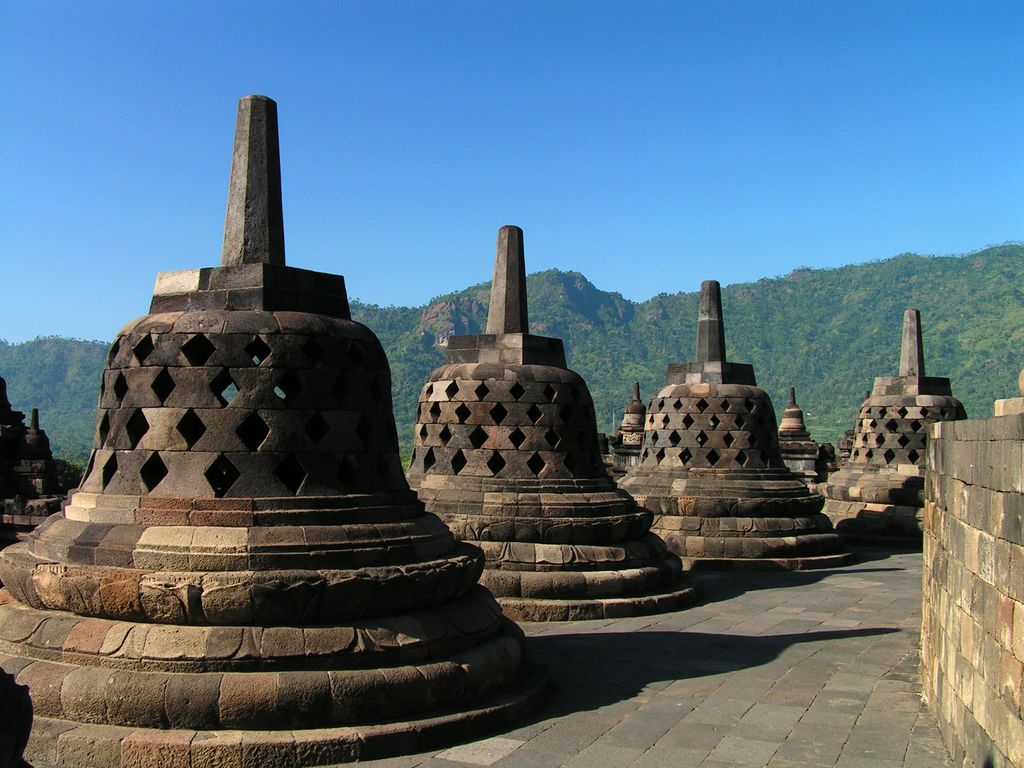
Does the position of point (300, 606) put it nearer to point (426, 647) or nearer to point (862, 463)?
point (426, 647)

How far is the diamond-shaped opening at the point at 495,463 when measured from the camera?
10.5 meters

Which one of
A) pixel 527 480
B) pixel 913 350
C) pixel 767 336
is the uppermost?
pixel 767 336

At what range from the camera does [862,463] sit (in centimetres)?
1709

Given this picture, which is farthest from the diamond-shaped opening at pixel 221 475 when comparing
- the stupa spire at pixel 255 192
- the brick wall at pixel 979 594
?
the brick wall at pixel 979 594

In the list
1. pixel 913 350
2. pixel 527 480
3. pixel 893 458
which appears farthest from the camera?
pixel 913 350

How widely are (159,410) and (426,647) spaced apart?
2.09 m

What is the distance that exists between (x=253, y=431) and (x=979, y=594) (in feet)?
13.0

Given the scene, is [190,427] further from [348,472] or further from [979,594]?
[979,594]

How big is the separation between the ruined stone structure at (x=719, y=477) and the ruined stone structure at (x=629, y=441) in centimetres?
688

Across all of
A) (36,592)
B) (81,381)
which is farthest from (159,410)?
(81,381)

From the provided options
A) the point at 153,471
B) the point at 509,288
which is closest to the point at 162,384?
the point at 153,471

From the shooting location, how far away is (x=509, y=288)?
436 inches

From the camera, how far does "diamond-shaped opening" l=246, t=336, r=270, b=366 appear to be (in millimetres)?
6086

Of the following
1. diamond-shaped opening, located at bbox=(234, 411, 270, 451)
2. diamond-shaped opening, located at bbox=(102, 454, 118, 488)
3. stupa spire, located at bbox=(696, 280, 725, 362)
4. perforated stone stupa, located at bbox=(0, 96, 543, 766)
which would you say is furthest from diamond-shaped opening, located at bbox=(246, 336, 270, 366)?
stupa spire, located at bbox=(696, 280, 725, 362)
